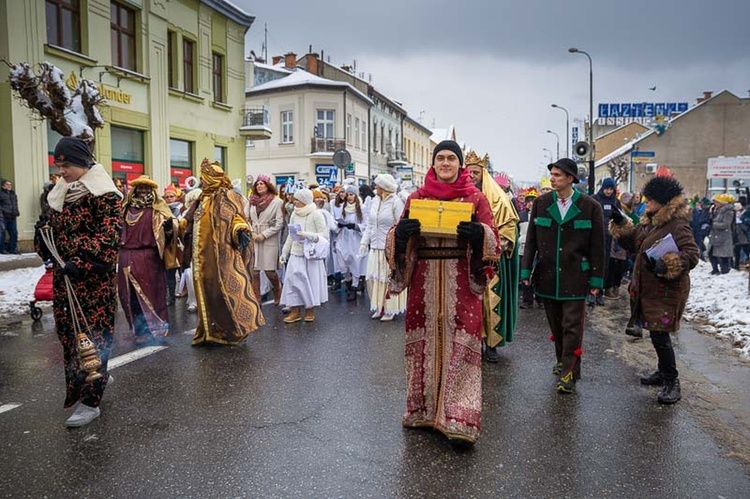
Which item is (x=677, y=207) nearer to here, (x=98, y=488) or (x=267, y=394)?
(x=267, y=394)

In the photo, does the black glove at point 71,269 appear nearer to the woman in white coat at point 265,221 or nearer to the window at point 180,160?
the woman in white coat at point 265,221

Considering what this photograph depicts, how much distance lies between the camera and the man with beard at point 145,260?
6820mm

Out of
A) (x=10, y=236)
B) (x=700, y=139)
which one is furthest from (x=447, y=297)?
(x=700, y=139)

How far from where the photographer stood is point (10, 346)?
6.89m

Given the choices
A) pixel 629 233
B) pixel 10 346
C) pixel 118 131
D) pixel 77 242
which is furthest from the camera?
pixel 118 131

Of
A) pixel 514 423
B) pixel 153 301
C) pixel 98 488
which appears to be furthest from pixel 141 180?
pixel 514 423

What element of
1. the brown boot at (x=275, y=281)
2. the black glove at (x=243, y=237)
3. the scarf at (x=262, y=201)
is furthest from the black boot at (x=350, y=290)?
the black glove at (x=243, y=237)

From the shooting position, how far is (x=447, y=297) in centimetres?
414

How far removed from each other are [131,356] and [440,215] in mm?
→ 4015

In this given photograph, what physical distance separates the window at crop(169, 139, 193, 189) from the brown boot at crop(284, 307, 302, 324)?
48.6 ft

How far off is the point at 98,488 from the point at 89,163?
2339mm

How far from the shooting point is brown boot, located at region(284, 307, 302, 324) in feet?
27.1

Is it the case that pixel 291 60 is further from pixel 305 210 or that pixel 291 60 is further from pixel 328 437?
pixel 328 437

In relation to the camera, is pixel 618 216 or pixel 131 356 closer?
pixel 618 216
